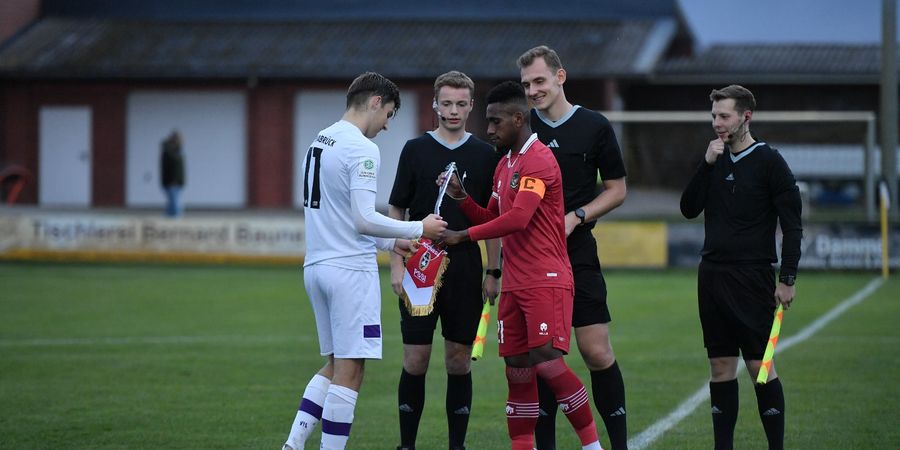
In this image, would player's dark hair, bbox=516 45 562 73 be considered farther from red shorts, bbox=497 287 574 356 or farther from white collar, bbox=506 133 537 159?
red shorts, bbox=497 287 574 356

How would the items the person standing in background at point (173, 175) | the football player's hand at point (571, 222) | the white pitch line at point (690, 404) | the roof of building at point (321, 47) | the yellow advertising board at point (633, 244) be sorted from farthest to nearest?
the roof of building at point (321, 47), the person standing in background at point (173, 175), the yellow advertising board at point (633, 244), the white pitch line at point (690, 404), the football player's hand at point (571, 222)

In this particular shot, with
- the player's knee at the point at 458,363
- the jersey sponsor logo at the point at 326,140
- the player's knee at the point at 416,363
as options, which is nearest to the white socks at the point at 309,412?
the player's knee at the point at 416,363

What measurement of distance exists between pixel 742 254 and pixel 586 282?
93 cm

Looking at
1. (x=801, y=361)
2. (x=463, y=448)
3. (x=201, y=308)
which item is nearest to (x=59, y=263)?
(x=201, y=308)

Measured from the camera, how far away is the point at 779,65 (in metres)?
37.4

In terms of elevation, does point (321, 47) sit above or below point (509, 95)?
above

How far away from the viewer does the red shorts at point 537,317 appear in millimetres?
7055

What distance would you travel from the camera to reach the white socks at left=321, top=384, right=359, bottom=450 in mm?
7227

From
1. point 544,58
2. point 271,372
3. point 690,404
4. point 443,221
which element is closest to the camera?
point 443,221

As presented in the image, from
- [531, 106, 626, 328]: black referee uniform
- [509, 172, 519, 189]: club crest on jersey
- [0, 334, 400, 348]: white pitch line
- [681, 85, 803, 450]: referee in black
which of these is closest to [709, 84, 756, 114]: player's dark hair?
[681, 85, 803, 450]: referee in black

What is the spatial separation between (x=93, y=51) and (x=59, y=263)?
543 inches

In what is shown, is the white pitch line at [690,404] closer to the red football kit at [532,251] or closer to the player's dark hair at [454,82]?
the red football kit at [532,251]

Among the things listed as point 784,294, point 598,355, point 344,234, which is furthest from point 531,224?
point 784,294

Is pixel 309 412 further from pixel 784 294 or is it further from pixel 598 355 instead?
pixel 784 294
